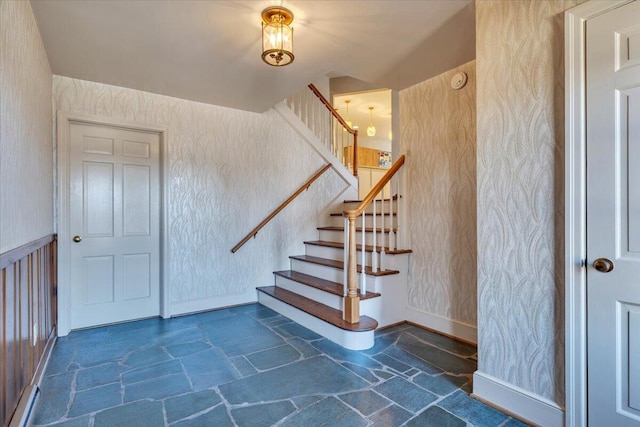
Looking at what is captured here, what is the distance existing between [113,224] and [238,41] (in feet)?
7.44

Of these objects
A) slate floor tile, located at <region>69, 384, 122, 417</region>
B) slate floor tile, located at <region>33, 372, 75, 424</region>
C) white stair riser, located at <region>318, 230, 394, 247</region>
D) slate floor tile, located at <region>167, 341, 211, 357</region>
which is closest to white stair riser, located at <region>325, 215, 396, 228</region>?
white stair riser, located at <region>318, 230, 394, 247</region>

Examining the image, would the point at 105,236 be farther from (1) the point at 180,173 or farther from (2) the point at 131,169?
(1) the point at 180,173

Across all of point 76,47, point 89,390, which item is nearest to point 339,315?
point 89,390

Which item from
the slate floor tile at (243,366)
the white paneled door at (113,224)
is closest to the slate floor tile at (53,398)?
the slate floor tile at (243,366)

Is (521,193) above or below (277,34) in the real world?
below

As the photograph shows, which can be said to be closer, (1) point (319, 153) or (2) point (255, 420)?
(2) point (255, 420)

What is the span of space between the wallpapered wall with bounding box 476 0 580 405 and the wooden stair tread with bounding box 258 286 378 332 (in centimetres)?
95

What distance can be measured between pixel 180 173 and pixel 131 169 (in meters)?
0.48

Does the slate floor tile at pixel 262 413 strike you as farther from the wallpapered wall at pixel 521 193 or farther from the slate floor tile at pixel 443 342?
the slate floor tile at pixel 443 342

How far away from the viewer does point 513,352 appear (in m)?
1.81

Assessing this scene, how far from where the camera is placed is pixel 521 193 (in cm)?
177

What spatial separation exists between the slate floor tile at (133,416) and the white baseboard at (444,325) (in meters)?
2.29

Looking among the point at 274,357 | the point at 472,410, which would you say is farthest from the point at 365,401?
the point at 274,357

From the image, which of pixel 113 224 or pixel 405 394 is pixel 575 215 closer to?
pixel 405 394
